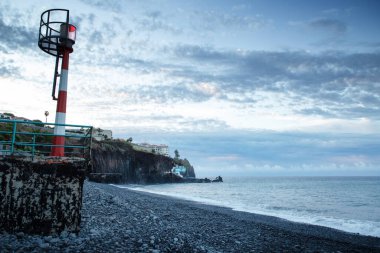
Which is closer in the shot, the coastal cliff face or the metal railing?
the metal railing

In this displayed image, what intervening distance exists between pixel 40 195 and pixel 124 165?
6701cm

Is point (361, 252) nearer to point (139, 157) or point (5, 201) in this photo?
point (5, 201)

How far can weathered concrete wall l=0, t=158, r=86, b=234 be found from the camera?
8.64 metres

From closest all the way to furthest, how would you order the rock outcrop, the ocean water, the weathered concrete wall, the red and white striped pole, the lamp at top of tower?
the weathered concrete wall → the red and white striped pole → the lamp at top of tower → the ocean water → the rock outcrop

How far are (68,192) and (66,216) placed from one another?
0.75m

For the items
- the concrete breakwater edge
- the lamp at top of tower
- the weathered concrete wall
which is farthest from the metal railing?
the lamp at top of tower

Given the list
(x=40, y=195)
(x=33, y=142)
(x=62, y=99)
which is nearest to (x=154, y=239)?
(x=40, y=195)

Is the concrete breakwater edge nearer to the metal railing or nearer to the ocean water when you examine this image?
the metal railing

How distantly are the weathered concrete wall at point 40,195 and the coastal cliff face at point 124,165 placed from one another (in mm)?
53778

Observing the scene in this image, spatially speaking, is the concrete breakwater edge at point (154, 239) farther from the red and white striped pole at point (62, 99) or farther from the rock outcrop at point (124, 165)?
the rock outcrop at point (124, 165)

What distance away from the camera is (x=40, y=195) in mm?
8930

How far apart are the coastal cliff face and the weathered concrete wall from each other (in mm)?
53778

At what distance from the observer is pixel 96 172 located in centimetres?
6300

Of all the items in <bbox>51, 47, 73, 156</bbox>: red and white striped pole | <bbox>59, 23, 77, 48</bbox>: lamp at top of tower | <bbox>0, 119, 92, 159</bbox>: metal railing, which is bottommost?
<bbox>0, 119, 92, 159</bbox>: metal railing
